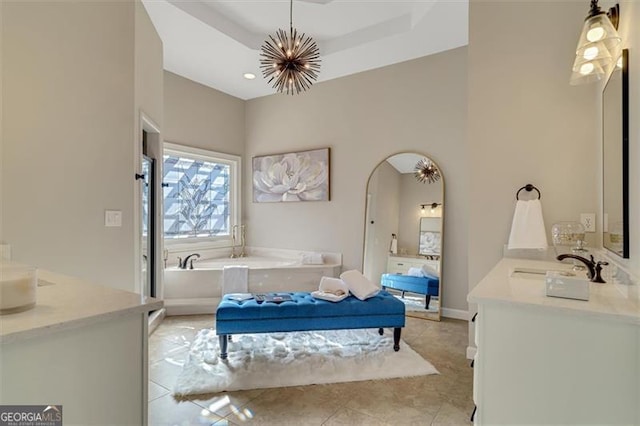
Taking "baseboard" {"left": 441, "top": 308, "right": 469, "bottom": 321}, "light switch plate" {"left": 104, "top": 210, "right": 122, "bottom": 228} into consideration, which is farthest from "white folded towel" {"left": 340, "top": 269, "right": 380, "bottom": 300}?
"light switch plate" {"left": 104, "top": 210, "right": 122, "bottom": 228}

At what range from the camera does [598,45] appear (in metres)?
1.65

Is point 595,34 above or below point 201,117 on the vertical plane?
below

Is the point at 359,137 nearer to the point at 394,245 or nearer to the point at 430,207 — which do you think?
the point at 430,207

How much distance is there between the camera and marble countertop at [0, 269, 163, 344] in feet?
2.59

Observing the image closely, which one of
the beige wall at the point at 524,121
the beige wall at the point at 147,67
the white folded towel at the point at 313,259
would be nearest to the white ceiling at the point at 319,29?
the beige wall at the point at 147,67

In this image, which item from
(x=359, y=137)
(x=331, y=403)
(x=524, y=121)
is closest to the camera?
(x=331, y=403)

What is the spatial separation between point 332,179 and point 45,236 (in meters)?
3.30

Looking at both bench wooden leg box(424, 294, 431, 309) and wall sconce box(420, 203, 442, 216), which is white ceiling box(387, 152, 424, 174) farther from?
bench wooden leg box(424, 294, 431, 309)

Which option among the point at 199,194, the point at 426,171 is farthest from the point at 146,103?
the point at 426,171

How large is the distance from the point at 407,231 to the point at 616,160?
251 centimetres

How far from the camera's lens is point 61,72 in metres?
2.26

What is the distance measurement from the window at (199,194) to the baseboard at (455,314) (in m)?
3.44

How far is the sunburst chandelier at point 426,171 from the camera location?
12.8ft

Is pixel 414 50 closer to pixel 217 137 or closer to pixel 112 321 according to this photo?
pixel 217 137
